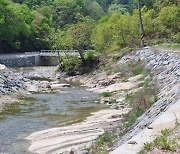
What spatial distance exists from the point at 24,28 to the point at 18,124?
6540cm

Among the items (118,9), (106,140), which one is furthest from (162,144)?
(118,9)

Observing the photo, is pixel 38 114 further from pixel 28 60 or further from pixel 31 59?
pixel 31 59

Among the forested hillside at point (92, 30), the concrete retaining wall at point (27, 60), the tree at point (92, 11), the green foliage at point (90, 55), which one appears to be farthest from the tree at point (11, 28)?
the tree at point (92, 11)

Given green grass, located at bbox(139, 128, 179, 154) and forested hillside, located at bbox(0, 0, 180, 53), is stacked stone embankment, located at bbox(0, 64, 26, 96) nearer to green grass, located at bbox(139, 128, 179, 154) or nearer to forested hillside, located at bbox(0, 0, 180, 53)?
forested hillside, located at bbox(0, 0, 180, 53)

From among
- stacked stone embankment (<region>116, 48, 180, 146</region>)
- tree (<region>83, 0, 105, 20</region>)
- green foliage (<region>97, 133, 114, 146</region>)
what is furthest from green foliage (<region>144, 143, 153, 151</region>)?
tree (<region>83, 0, 105, 20</region>)

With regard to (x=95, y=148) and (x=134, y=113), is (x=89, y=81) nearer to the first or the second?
(x=134, y=113)

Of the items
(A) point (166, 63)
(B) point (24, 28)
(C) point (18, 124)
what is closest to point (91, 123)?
(C) point (18, 124)

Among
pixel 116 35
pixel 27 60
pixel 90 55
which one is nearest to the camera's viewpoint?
pixel 90 55

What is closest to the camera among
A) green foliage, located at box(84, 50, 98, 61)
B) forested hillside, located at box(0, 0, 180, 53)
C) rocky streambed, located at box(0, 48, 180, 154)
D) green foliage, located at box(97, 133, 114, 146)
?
green foliage, located at box(97, 133, 114, 146)

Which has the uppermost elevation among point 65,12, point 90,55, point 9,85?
point 65,12

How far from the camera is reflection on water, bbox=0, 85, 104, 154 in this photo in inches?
763

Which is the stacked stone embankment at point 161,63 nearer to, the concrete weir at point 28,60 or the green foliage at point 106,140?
the green foliage at point 106,140

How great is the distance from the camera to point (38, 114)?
26016 millimetres

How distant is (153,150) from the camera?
423 inches
